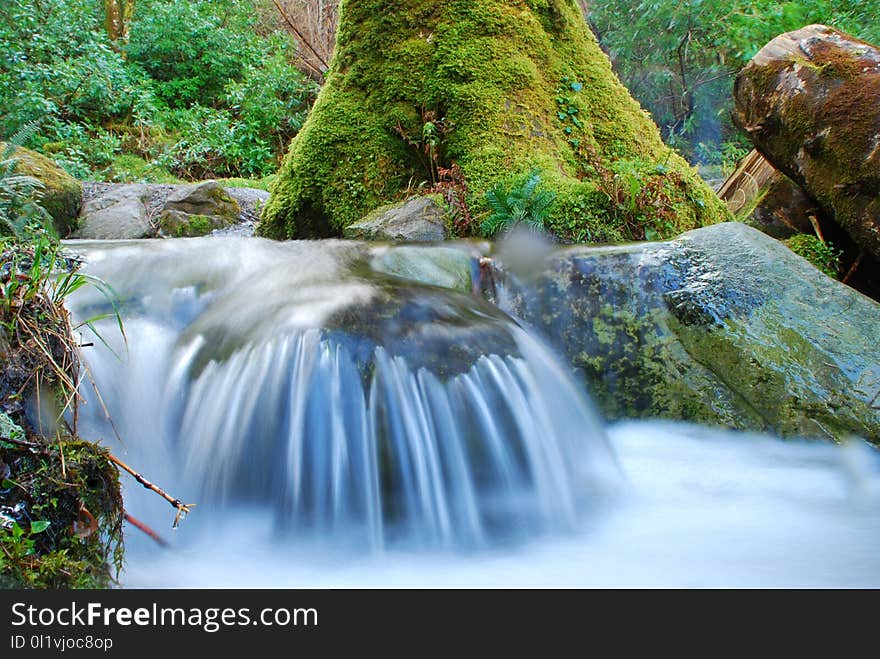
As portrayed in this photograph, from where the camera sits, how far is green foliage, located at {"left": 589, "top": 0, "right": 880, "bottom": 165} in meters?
13.6

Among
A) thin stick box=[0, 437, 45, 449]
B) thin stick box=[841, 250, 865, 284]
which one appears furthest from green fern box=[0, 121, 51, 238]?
thin stick box=[841, 250, 865, 284]

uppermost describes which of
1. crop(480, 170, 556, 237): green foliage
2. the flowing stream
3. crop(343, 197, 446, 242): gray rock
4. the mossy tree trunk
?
the mossy tree trunk

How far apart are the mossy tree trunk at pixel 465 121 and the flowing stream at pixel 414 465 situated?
6.19 feet

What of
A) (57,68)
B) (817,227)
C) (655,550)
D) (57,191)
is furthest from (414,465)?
(57,68)

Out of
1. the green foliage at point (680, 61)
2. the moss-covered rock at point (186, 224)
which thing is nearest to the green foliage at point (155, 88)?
the moss-covered rock at point (186, 224)

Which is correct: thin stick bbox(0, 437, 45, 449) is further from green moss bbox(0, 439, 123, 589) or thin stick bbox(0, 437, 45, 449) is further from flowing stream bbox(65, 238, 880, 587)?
flowing stream bbox(65, 238, 880, 587)

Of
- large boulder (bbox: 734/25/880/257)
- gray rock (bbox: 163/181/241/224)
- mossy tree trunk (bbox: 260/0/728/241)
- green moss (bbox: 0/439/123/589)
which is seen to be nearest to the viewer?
green moss (bbox: 0/439/123/589)

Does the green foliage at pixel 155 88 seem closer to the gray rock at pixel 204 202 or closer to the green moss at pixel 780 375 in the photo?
the gray rock at pixel 204 202

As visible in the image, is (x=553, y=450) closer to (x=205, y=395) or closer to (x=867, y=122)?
(x=205, y=395)

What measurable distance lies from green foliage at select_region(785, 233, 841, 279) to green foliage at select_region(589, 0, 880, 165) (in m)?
7.92

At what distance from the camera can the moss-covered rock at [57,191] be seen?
7.19 meters

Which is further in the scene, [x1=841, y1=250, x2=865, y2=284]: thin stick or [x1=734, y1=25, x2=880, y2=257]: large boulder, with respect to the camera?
[x1=841, y1=250, x2=865, y2=284]: thin stick

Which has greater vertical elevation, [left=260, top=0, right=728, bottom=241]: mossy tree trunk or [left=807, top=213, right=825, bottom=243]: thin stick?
[left=260, top=0, right=728, bottom=241]: mossy tree trunk

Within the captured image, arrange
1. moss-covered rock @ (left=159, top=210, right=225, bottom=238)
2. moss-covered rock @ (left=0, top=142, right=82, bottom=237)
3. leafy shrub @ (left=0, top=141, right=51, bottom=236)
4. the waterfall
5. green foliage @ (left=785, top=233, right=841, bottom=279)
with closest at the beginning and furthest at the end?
the waterfall, leafy shrub @ (left=0, top=141, right=51, bottom=236), green foliage @ (left=785, top=233, right=841, bottom=279), moss-covered rock @ (left=0, top=142, right=82, bottom=237), moss-covered rock @ (left=159, top=210, right=225, bottom=238)
